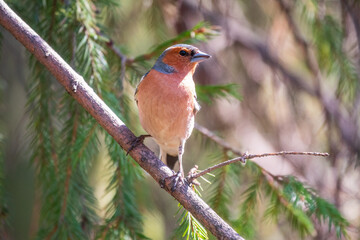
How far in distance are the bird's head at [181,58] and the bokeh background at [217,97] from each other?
0.23 m

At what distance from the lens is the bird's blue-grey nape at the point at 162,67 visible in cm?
359

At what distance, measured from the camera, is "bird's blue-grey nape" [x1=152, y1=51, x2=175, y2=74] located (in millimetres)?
3585

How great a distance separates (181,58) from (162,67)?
0.79 feet

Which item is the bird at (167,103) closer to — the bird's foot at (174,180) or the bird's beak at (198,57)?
the bird's beak at (198,57)

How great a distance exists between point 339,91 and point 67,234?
8.40 ft

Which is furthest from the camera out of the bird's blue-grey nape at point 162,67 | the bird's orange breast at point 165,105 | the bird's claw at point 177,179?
the bird's blue-grey nape at point 162,67

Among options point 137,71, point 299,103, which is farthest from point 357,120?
point 137,71

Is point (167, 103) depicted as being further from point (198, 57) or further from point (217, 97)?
point (198, 57)

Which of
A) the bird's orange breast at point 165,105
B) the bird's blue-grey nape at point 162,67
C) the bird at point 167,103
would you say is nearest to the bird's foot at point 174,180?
the bird at point 167,103

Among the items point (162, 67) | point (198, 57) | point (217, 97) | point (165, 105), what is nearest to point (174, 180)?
point (165, 105)

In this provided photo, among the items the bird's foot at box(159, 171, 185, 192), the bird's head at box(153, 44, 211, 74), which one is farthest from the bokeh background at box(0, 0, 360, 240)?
the bird's foot at box(159, 171, 185, 192)

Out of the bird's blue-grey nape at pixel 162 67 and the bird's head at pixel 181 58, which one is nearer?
the bird's blue-grey nape at pixel 162 67

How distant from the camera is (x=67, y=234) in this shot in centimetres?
293

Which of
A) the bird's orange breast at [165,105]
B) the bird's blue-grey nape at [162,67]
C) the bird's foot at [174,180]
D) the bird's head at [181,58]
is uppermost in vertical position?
the bird's head at [181,58]
